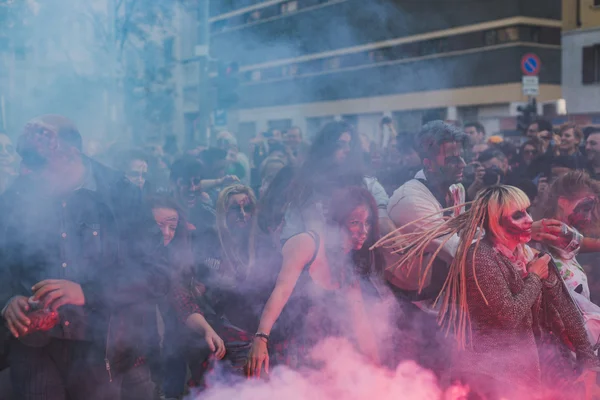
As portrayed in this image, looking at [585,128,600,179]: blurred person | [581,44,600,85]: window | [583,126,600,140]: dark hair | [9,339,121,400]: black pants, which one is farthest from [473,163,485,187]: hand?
A: [581,44,600,85]: window

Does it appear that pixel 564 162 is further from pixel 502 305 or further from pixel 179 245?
pixel 179 245

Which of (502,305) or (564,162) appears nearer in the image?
(502,305)

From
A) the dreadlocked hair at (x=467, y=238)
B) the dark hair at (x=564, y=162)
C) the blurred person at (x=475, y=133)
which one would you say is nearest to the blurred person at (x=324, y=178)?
the dreadlocked hair at (x=467, y=238)

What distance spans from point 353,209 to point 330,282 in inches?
14.0

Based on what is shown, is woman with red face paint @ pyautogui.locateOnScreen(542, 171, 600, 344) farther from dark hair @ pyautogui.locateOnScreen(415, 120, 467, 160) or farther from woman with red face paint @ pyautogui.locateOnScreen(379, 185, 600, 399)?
dark hair @ pyautogui.locateOnScreen(415, 120, 467, 160)

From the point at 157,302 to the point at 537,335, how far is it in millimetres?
1848

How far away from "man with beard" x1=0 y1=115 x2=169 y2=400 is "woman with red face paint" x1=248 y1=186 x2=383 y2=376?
71 centimetres

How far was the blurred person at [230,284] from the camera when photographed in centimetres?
387

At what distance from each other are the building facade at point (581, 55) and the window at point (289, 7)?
60.2 feet

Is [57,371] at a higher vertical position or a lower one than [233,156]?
lower

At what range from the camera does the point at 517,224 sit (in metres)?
3.35

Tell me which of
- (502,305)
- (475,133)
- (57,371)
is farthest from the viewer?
(475,133)

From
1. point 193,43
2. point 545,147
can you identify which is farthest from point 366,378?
point 545,147

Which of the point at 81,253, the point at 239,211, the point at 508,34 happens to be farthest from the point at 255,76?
the point at 508,34
